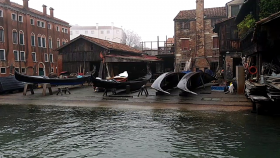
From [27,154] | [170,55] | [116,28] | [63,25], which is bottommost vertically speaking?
[27,154]

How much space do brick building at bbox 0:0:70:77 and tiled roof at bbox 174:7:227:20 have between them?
15861mm

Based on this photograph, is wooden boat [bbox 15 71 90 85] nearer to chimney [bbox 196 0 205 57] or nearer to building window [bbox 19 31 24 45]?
chimney [bbox 196 0 205 57]

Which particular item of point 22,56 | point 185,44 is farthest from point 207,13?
point 22,56

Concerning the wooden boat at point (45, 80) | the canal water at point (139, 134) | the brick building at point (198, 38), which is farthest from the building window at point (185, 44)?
the canal water at point (139, 134)

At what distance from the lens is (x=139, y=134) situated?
7.73m

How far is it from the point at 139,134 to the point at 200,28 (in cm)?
2498

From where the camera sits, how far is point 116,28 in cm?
9138

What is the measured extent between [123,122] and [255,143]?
458cm

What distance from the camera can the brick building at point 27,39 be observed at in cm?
3284

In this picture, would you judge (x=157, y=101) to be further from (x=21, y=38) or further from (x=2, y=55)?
(x=21, y=38)

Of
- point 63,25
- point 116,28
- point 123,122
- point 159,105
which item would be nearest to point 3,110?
point 123,122

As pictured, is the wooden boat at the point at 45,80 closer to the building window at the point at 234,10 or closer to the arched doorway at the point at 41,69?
the building window at the point at 234,10

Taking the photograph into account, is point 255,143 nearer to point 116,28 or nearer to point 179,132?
point 179,132

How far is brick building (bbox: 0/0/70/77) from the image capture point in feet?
108
